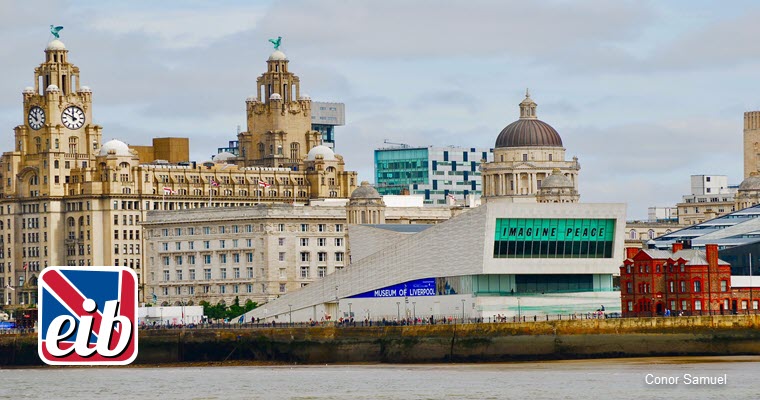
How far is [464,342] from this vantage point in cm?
12044

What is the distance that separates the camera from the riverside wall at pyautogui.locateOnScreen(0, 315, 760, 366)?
375 feet

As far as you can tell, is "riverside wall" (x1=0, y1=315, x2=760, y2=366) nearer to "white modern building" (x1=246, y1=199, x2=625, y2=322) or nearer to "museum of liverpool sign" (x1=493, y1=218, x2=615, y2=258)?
"white modern building" (x1=246, y1=199, x2=625, y2=322)

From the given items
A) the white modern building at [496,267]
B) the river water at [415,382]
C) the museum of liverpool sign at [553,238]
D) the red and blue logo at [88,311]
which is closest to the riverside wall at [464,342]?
the river water at [415,382]

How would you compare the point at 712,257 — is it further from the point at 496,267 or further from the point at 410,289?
the point at 410,289

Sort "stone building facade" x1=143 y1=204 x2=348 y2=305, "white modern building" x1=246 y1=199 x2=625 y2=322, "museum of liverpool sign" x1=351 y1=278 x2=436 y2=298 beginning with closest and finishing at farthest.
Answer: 1. "white modern building" x1=246 y1=199 x2=625 y2=322
2. "museum of liverpool sign" x1=351 y1=278 x2=436 y2=298
3. "stone building facade" x1=143 y1=204 x2=348 y2=305

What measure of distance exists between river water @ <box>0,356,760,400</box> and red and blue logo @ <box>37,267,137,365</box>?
144 ft

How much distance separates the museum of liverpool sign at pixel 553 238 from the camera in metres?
140

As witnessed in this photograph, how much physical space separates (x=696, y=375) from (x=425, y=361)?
3110 cm

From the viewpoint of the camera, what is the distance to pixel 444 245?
463 ft

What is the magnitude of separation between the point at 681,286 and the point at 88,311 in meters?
95.9

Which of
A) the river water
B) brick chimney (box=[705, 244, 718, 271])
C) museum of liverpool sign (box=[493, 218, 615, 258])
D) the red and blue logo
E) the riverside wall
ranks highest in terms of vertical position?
museum of liverpool sign (box=[493, 218, 615, 258])

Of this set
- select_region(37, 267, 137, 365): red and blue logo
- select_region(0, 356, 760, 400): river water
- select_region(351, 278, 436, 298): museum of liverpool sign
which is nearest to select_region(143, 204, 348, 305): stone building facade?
select_region(351, 278, 436, 298): museum of liverpool sign

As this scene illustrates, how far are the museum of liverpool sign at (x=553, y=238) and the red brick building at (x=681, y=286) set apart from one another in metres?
9.46

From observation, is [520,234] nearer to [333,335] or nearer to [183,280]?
[333,335]
